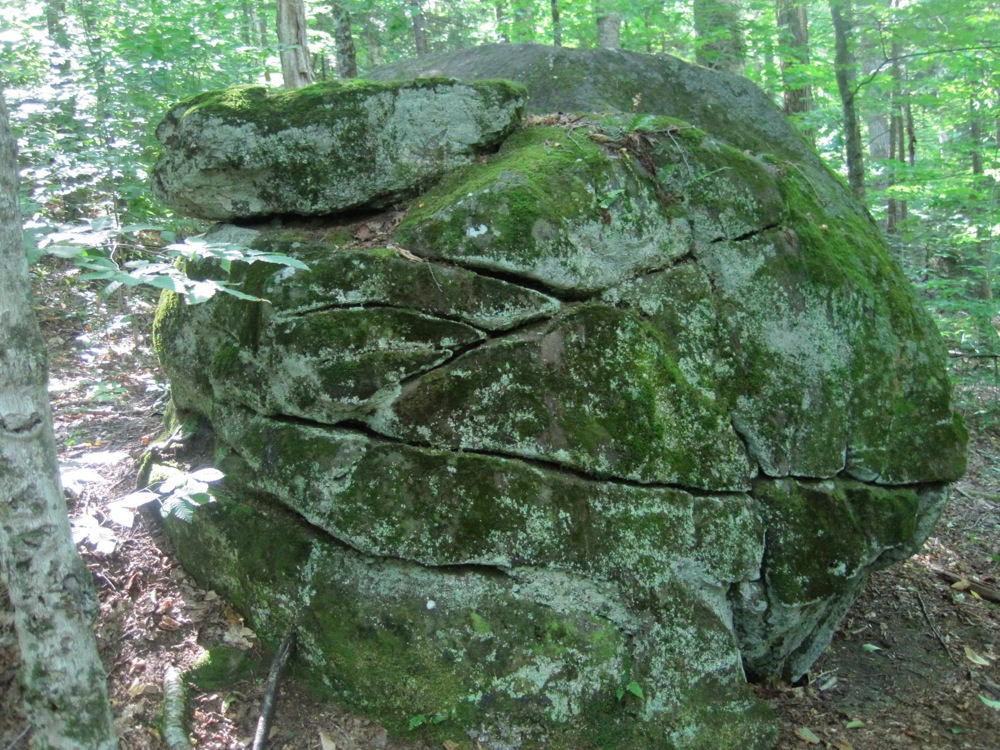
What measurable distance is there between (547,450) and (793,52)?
28.7 feet

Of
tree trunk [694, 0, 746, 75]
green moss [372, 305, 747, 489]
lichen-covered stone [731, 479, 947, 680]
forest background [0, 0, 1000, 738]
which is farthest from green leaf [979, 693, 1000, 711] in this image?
tree trunk [694, 0, 746, 75]

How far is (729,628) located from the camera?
4367mm

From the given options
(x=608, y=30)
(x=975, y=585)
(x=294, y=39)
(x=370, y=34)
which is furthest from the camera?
(x=370, y=34)

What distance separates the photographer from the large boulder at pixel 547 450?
13.1ft

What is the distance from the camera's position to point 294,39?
8414 millimetres

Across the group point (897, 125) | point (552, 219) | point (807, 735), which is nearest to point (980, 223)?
A: point (897, 125)

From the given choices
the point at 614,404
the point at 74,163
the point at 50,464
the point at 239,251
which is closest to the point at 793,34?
the point at 614,404

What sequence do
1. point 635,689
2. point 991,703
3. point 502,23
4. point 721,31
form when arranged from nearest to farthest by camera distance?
1. point 635,689
2. point 991,703
3. point 721,31
4. point 502,23

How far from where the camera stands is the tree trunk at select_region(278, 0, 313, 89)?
8344mm

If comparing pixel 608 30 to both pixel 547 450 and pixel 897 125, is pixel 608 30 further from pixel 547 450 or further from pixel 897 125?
pixel 897 125

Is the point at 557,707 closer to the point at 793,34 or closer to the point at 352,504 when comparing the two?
the point at 352,504

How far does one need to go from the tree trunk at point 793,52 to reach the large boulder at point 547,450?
621 cm

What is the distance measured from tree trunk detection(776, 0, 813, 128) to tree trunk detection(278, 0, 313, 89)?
21.2ft

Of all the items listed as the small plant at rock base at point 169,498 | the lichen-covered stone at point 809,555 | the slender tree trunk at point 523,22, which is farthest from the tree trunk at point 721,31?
the small plant at rock base at point 169,498
